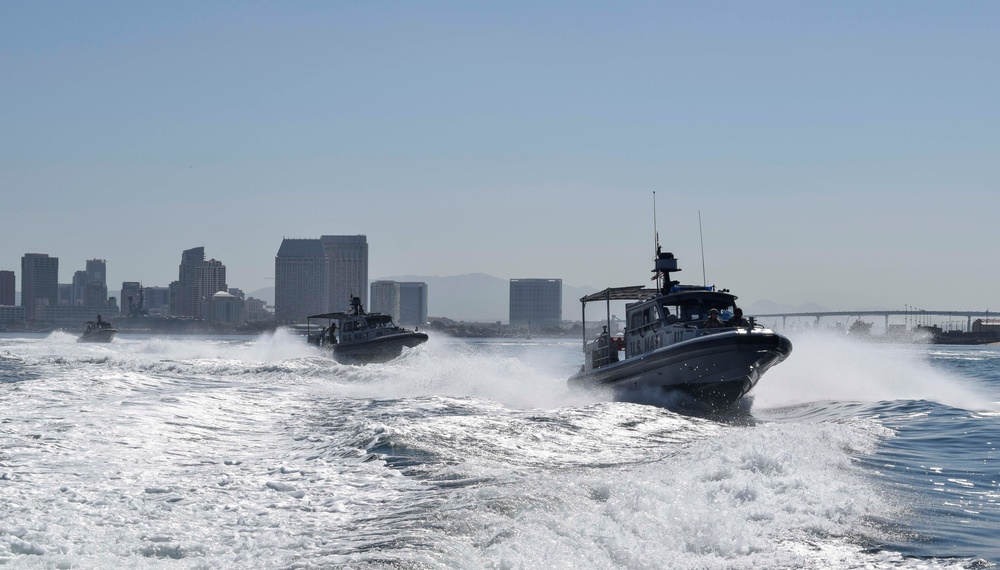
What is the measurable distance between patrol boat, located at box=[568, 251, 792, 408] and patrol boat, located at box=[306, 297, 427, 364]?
79.4 feet

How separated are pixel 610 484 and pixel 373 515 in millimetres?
2861

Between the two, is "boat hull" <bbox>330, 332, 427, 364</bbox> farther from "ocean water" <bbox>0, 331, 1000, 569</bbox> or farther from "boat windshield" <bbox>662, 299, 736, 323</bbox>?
"ocean water" <bbox>0, 331, 1000, 569</bbox>

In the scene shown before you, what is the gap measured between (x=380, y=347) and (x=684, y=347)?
30329mm

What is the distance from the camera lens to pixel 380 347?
50062 mm

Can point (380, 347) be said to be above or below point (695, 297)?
below

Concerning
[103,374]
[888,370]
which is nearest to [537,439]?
[103,374]

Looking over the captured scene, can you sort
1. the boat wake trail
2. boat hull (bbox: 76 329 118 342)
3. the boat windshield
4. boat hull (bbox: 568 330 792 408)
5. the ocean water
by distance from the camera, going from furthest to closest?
1. boat hull (bbox: 76 329 118 342)
2. the boat wake trail
3. the boat windshield
4. boat hull (bbox: 568 330 792 408)
5. the ocean water

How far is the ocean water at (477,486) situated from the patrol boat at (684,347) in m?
1.47

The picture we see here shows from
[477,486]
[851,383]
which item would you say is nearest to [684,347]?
[851,383]

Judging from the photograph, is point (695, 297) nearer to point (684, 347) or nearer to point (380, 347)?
point (684, 347)

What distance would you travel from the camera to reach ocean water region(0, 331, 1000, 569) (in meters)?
8.16

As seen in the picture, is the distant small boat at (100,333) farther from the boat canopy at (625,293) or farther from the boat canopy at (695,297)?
the boat canopy at (695,297)

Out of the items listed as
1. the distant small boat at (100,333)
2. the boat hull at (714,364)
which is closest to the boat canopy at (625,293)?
the boat hull at (714,364)

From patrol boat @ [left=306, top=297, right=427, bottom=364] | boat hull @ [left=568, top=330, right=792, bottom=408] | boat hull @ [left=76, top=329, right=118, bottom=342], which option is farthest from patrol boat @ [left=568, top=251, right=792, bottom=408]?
boat hull @ [left=76, top=329, right=118, bottom=342]
